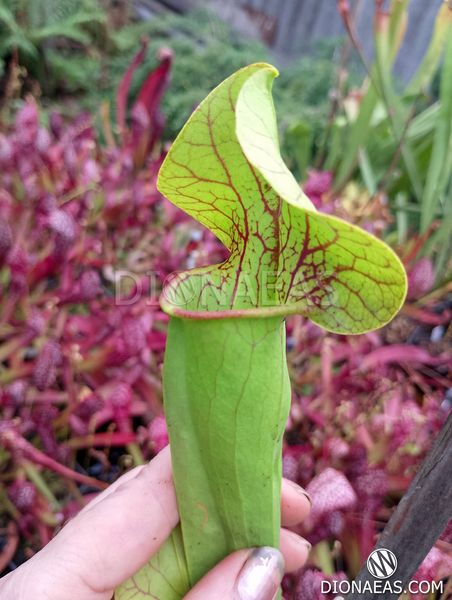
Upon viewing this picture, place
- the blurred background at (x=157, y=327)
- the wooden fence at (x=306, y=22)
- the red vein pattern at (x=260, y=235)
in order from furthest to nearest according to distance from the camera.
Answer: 1. the wooden fence at (x=306, y=22)
2. the blurred background at (x=157, y=327)
3. the red vein pattern at (x=260, y=235)

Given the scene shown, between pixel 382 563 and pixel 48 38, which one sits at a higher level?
pixel 48 38

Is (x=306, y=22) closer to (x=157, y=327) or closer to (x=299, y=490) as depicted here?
(x=157, y=327)

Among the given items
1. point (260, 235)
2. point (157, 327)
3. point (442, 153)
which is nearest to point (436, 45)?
point (442, 153)

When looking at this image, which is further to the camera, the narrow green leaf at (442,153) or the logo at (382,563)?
the narrow green leaf at (442,153)

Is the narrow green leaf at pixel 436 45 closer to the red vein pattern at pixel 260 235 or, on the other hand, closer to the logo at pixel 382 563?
the red vein pattern at pixel 260 235

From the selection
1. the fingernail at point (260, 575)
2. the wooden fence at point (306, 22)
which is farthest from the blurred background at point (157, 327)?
the wooden fence at point (306, 22)

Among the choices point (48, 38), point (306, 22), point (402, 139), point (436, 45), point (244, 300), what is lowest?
point (244, 300)
